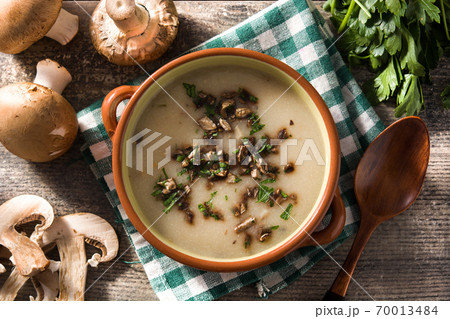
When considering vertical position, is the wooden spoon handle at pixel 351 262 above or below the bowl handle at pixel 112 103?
below

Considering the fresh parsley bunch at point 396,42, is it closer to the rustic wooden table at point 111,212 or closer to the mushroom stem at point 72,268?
the rustic wooden table at point 111,212

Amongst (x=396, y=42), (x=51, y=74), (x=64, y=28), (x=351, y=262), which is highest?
(x=64, y=28)

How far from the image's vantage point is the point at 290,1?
1433 millimetres

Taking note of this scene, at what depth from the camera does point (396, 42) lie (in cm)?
134

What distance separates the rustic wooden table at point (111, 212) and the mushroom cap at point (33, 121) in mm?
141

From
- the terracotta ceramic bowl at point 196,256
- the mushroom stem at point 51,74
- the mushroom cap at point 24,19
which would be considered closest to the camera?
the terracotta ceramic bowl at point 196,256

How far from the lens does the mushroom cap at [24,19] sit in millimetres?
1357

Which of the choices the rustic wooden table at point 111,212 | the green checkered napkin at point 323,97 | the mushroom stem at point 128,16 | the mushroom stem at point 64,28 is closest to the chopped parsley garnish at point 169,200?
the green checkered napkin at point 323,97

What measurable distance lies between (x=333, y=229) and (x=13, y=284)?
1.14 meters

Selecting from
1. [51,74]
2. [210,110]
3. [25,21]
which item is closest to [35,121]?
[51,74]

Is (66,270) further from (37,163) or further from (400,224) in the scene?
(400,224)

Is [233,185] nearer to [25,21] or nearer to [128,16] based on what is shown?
[128,16]

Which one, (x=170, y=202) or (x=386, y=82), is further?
(x=386, y=82)

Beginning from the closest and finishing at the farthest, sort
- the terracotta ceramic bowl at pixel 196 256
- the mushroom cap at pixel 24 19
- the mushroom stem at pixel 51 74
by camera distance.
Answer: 1. the terracotta ceramic bowl at pixel 196 256
2. the mushroom cap at pixel 24 19
3. the mushroom stem at pixel 51 74
